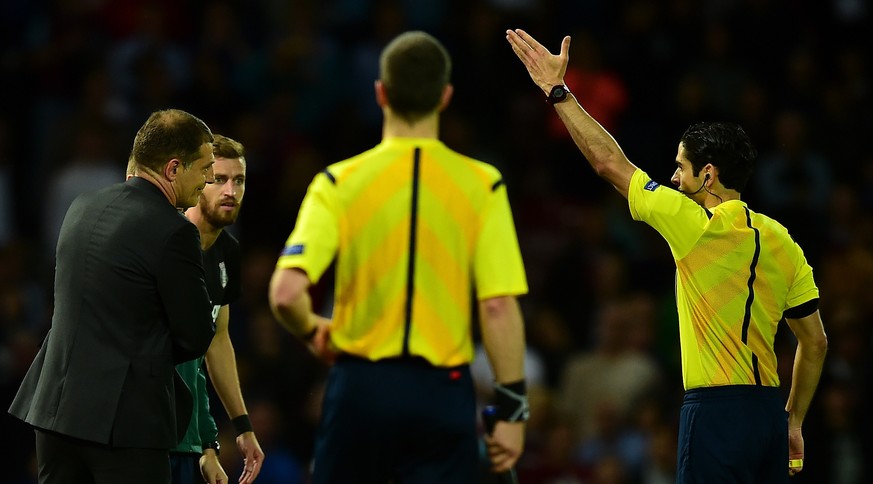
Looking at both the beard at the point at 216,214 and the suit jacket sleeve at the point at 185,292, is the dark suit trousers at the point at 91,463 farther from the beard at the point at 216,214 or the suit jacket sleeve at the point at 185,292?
the beard at the point at 216,214

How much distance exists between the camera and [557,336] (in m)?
10.6

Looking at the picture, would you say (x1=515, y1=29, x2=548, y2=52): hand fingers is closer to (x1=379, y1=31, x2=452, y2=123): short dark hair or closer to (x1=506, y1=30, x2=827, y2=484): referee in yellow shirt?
(x1=506, y1=30, x2=827, y2=484): referee in yellow shirt

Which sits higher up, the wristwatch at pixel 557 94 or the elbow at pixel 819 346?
the wristwatch at pixel 557 94

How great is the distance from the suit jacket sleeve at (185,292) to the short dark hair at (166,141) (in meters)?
0.29

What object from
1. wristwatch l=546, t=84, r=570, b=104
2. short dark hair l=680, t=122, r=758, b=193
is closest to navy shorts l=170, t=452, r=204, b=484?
wristwatch l=546, t=84, r=570, b=104

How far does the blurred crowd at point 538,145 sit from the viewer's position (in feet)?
31.4

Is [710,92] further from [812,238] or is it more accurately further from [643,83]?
[812,238]

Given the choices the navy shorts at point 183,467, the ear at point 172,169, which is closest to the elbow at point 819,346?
the navy shorts at point 183,467

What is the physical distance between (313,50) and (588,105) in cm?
236

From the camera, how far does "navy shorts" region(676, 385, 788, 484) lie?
5.21 metres

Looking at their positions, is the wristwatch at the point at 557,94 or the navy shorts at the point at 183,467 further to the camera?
the wristwatch at the point at 557,94

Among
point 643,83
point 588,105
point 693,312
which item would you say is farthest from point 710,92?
point 693,312

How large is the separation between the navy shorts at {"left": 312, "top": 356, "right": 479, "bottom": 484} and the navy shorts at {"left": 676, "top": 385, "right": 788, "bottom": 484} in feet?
3.54

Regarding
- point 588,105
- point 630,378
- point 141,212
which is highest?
point 588,105
